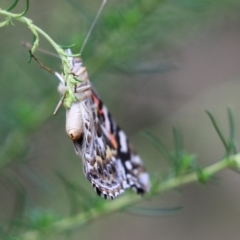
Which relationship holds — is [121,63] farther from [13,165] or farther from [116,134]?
[13,165]

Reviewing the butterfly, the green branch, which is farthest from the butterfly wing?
the green branch

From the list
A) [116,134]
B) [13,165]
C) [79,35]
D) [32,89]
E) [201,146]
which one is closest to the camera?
[116,134]

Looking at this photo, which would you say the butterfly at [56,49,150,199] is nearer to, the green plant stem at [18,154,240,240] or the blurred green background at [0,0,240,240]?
the green plant stem at [18,154,240,240]

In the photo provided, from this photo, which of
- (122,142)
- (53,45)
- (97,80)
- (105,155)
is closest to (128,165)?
(122,142)

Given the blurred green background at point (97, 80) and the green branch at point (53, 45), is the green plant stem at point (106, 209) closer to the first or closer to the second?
the blurred green background at point (97, 80)

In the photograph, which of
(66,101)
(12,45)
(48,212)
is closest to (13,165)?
(48,212)

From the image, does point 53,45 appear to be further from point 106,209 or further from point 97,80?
point 97,80

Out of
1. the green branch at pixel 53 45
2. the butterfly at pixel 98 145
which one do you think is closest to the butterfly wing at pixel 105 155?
the butterfly at pixel 98 145
